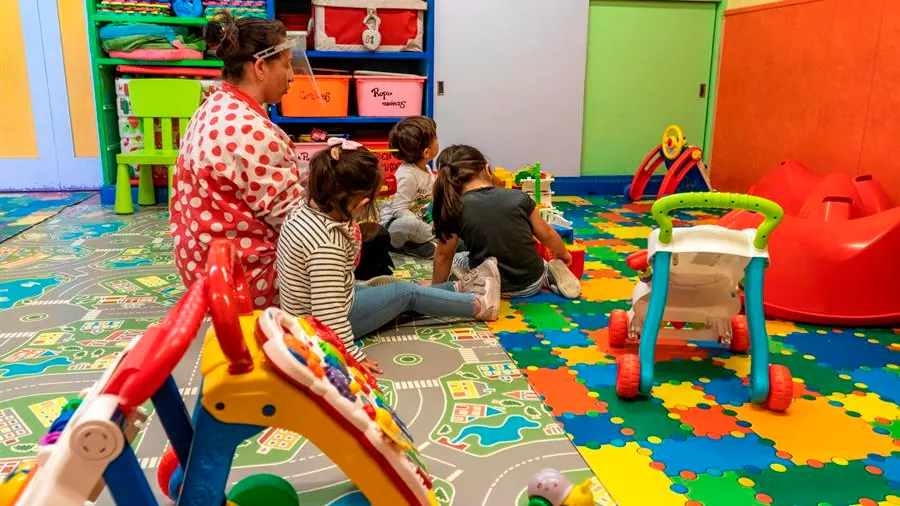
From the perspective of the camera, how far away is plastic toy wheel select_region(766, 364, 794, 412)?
5.74 feet

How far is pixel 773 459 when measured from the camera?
1564 mm

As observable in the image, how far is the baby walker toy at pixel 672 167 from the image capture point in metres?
4.28

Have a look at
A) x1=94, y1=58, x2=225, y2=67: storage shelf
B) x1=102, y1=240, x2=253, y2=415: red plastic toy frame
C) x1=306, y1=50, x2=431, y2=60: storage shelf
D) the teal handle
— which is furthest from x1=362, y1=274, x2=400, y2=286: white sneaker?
x1=94, y1=58, x2=225, y2=67: storage shelf

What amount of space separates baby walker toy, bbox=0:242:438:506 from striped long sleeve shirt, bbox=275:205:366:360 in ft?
2.07

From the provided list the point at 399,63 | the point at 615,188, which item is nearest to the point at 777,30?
the point at 615,188

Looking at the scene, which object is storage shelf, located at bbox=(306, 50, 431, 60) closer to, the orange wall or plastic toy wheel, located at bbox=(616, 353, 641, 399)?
the orange wall

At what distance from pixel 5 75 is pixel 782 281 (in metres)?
4.62

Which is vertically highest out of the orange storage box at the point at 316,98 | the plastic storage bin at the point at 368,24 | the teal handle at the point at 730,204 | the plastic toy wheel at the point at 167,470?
the plastic storage bin at the point at 368,24

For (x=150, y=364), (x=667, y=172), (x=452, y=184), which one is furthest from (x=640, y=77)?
(x=150, y=364)

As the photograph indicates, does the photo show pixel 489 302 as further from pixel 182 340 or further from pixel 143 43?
pixel 143 43

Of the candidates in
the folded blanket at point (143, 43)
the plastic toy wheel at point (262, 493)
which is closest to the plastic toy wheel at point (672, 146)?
the folded blanket at point (143, 43)

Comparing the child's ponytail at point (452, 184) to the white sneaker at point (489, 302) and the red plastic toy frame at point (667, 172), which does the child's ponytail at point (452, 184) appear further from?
the red plastic toy frame at point (667, 172)

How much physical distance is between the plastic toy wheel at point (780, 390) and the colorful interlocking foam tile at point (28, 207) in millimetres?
3342

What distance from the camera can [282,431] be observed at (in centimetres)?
168
